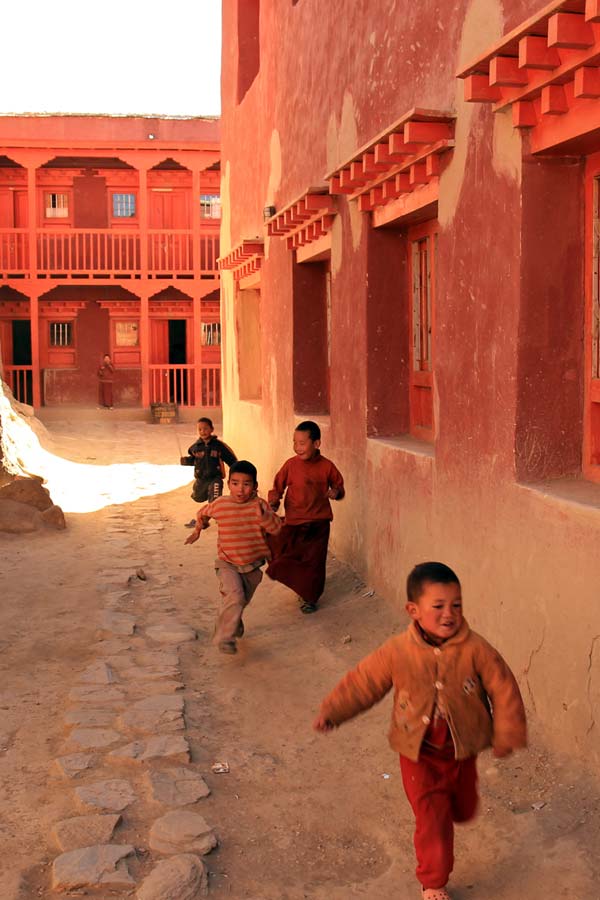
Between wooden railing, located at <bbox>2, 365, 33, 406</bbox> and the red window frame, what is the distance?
17586 millimetres

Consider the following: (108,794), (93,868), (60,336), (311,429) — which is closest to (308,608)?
(311,429)

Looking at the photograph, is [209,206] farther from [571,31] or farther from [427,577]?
[427,577]

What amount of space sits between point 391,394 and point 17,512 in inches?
182

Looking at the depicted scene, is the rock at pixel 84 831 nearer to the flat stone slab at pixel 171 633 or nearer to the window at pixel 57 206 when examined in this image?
the flat stone slab at pixel 171 633

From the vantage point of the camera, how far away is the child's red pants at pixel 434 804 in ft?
10.3

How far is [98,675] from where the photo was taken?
5574 mm

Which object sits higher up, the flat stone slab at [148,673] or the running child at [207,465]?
the running child at [207,465]

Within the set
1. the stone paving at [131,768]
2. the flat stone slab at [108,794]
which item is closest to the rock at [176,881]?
the stone paving at [131,768]

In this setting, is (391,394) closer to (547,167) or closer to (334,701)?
(547,167)

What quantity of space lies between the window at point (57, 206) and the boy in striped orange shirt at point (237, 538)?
20.2m

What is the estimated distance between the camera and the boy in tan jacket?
306 cm

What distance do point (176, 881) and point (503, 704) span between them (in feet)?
4.13

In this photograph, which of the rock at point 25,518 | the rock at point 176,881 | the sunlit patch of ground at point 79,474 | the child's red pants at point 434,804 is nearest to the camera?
the child's red pants at point 434,804

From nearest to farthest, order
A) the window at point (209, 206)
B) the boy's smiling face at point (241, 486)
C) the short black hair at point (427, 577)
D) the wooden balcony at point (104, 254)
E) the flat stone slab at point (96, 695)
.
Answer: the short black hair at point (427, 577) → the flat stone slab at point (96, 695) → the boy's smiling face at point (241, 486) → the wooden balcony at point (104, 254) → the window at point (209, 206)
